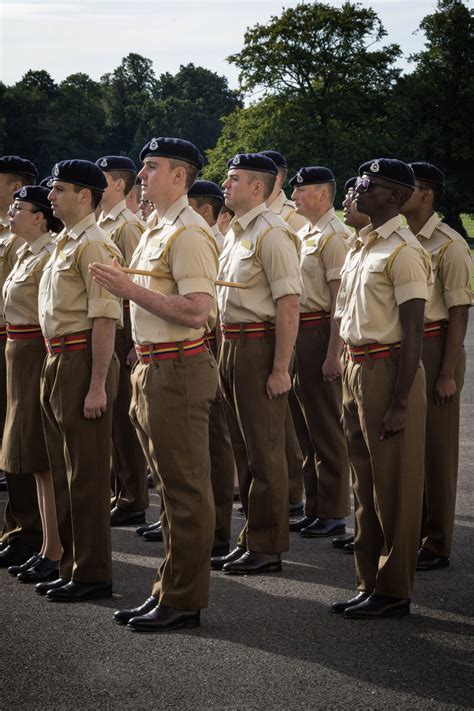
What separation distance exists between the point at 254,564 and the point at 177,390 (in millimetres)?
1618

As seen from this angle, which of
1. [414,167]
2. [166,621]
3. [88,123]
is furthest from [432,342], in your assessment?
[88,123]

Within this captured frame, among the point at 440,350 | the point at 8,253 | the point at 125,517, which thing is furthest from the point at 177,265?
the point at 125,517

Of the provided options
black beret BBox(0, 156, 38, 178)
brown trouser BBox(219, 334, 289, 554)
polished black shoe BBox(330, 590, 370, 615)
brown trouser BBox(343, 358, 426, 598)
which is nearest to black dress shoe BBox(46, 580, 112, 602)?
brown trouser BBox(219, 334, 289, 554)

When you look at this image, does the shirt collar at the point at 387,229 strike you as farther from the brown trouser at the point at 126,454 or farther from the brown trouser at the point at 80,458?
the brown trouser at the point at 126,454

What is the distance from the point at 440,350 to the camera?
6777 mm

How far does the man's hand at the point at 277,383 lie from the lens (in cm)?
663

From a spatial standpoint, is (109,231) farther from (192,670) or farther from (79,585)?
(192,670)

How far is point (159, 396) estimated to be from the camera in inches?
217

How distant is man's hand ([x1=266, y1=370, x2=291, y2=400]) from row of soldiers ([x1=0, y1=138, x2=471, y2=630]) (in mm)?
12

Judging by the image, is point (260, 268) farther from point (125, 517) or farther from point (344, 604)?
point (125, 517)

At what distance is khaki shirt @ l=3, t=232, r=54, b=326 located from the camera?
6602 mm

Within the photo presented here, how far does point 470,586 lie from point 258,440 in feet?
4.64

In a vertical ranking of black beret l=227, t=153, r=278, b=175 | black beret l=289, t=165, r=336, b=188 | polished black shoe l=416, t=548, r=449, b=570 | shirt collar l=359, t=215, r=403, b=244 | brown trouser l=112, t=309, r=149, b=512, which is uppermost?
black beret l=289, t=165, r=336, b=188

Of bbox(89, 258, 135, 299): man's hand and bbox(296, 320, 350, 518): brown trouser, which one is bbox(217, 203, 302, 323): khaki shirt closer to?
bbox(296, 320, 350, 518): brown trouser
